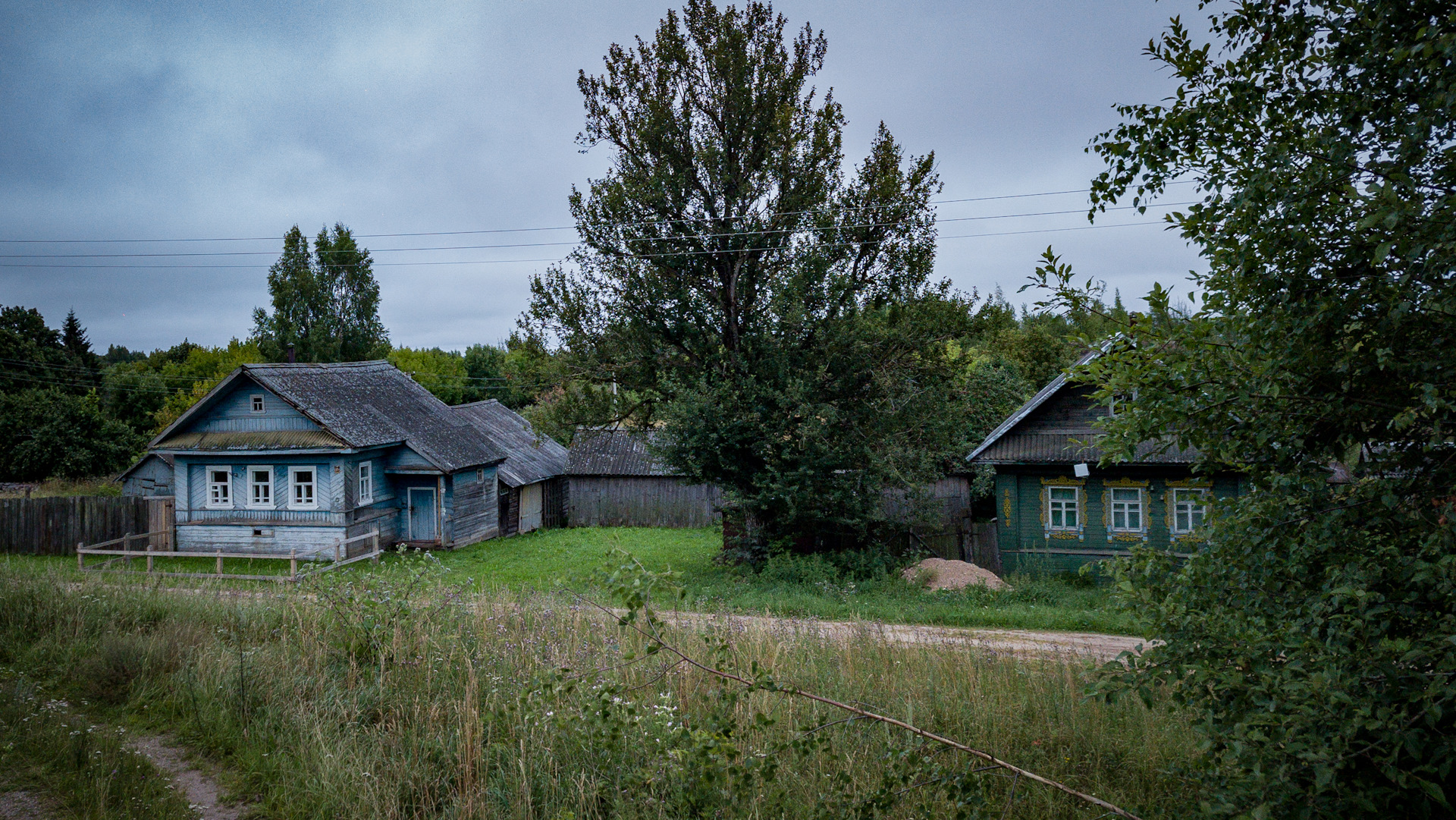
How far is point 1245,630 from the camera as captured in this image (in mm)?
3104

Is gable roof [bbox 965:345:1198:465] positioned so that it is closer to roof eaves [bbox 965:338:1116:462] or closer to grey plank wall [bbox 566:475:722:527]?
roof eaves [bbox 965:338:1116:462]

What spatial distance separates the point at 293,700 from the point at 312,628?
1572 millimetres

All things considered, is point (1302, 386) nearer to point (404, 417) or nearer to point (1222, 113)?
point (1222, 113)

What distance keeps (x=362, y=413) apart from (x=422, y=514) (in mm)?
3737

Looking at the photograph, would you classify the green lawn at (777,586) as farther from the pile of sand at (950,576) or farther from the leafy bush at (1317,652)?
the leafy bush at (1317,652)

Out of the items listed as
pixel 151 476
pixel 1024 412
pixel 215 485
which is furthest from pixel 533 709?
pixel 151 476

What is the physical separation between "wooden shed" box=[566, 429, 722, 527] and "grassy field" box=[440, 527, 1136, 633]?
6731mm

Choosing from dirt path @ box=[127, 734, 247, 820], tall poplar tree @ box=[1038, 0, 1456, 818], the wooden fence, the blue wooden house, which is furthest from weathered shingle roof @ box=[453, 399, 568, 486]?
tall poplar tree @ box=[1038, 0, 1456, 818]

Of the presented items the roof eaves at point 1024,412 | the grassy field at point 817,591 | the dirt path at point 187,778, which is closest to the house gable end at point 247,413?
the grassy field at point 817,591

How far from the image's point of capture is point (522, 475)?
101 feet

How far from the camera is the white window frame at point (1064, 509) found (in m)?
20.2

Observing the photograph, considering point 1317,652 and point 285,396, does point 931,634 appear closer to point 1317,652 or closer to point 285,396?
point 1317,652

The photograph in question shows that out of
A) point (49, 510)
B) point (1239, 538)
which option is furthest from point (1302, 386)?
point (49, 510)

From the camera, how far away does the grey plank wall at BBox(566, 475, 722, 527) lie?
33094 millimetres
